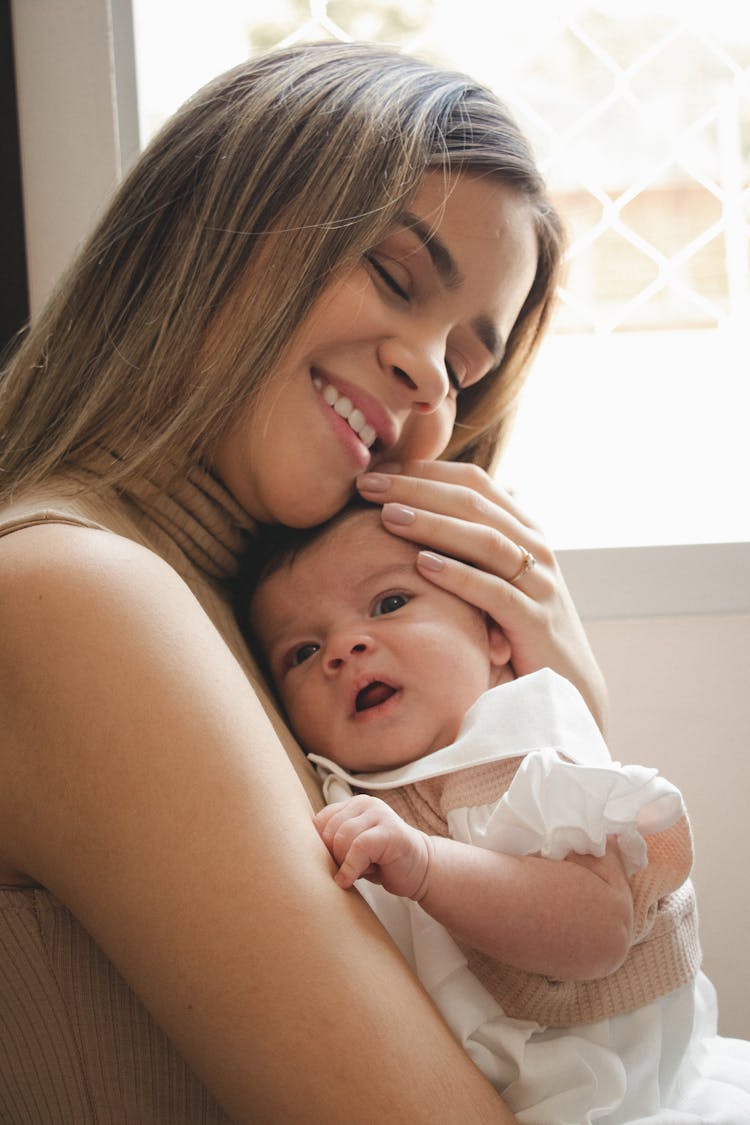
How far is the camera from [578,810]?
0.93 metres

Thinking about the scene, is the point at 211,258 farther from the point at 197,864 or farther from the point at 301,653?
the point at 197,864

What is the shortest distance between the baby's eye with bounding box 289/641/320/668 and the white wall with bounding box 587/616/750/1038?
0.79 m

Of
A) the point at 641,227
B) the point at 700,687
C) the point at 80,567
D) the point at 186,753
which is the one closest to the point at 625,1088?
the point at 186,753

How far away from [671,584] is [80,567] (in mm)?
1290

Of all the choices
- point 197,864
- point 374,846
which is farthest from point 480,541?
point 197,864

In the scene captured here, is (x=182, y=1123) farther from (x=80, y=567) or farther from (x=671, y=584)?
(x=671, y=584)

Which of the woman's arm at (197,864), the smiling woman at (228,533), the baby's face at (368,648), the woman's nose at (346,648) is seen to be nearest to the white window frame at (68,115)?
the smiling woman at (228,533)

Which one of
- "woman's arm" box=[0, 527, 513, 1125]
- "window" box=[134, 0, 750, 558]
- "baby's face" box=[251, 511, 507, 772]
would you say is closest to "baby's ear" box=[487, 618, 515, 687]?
"baby's face" box=[251, 511, 507, 772]

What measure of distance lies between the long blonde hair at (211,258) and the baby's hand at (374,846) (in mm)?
421

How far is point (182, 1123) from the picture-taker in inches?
35.7

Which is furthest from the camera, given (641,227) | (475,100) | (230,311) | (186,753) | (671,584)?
(641,227)

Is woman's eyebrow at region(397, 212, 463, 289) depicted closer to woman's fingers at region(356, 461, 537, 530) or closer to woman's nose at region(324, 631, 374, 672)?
woman's fingers at region(356, 461, 537, 530)

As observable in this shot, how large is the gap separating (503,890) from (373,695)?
0.31 m

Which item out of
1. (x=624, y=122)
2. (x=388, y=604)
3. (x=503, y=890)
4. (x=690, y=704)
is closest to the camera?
(x=503, y=890)
